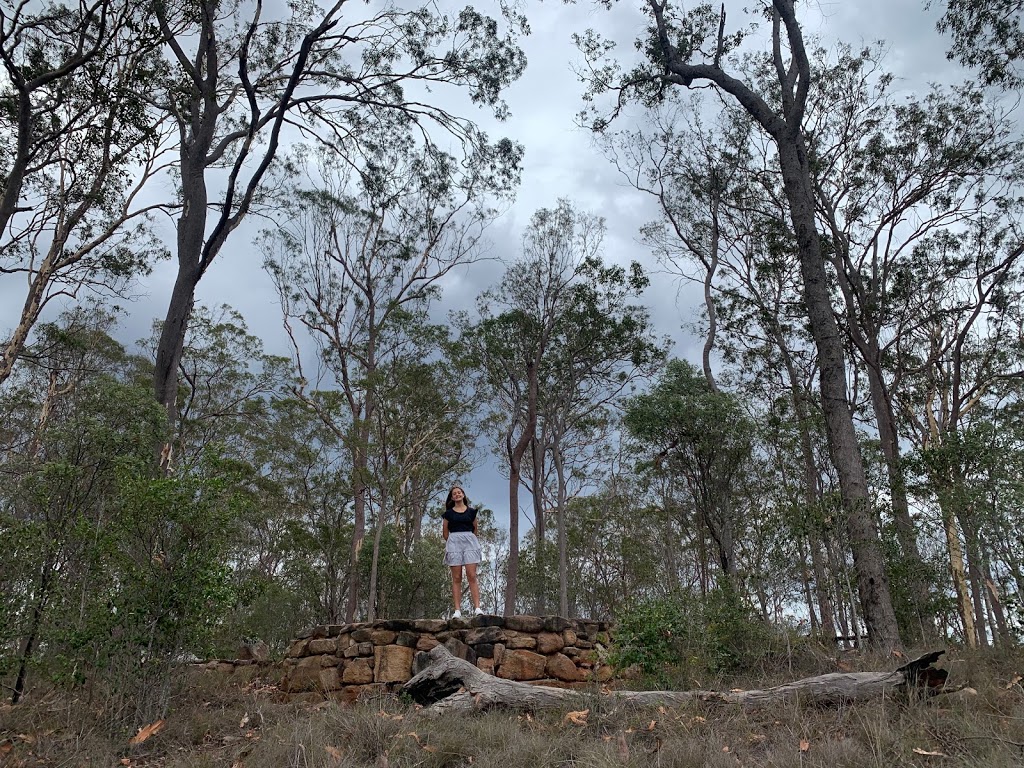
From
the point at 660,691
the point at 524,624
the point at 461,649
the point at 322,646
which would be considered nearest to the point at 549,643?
the point at 524,624

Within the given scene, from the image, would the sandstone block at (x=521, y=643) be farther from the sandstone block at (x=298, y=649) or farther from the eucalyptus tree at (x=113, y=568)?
the eucalyptus tree at (x=113, y=568)

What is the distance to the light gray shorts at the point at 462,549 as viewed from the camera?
310 inches

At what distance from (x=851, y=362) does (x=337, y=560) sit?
44.1 feet

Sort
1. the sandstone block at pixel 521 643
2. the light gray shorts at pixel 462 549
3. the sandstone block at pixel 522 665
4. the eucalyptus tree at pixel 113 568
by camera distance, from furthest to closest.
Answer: the light gray shorts at pixel 462 549, the sandstone block at pixel 521 643, the sandstone block at pixel 522 665, the eucalyptus tree at pixel 113 568

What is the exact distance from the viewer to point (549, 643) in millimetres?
7211

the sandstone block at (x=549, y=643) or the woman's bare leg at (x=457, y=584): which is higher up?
the woman's bare leg at (x=457, y=584)

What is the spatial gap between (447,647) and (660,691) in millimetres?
2770

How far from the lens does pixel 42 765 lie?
3842 millimetres

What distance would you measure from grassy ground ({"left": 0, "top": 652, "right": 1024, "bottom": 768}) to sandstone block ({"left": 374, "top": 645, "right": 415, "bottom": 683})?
176 centimetres

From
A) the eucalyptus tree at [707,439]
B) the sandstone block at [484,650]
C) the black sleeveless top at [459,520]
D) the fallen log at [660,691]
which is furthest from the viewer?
the eucalyptus tree at [707,439]

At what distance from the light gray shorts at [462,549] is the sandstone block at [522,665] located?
4.09 ft

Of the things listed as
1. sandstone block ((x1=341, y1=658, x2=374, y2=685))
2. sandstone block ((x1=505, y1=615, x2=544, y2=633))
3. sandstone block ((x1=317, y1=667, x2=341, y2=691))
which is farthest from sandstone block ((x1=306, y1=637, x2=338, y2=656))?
sandstone block ((x1=505, y1=615, x2=544, y2=633))

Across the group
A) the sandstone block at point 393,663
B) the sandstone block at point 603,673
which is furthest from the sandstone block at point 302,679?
the sandstone block at point 603,673

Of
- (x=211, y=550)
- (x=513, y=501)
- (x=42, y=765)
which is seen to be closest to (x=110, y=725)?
(x=42, y=765)
